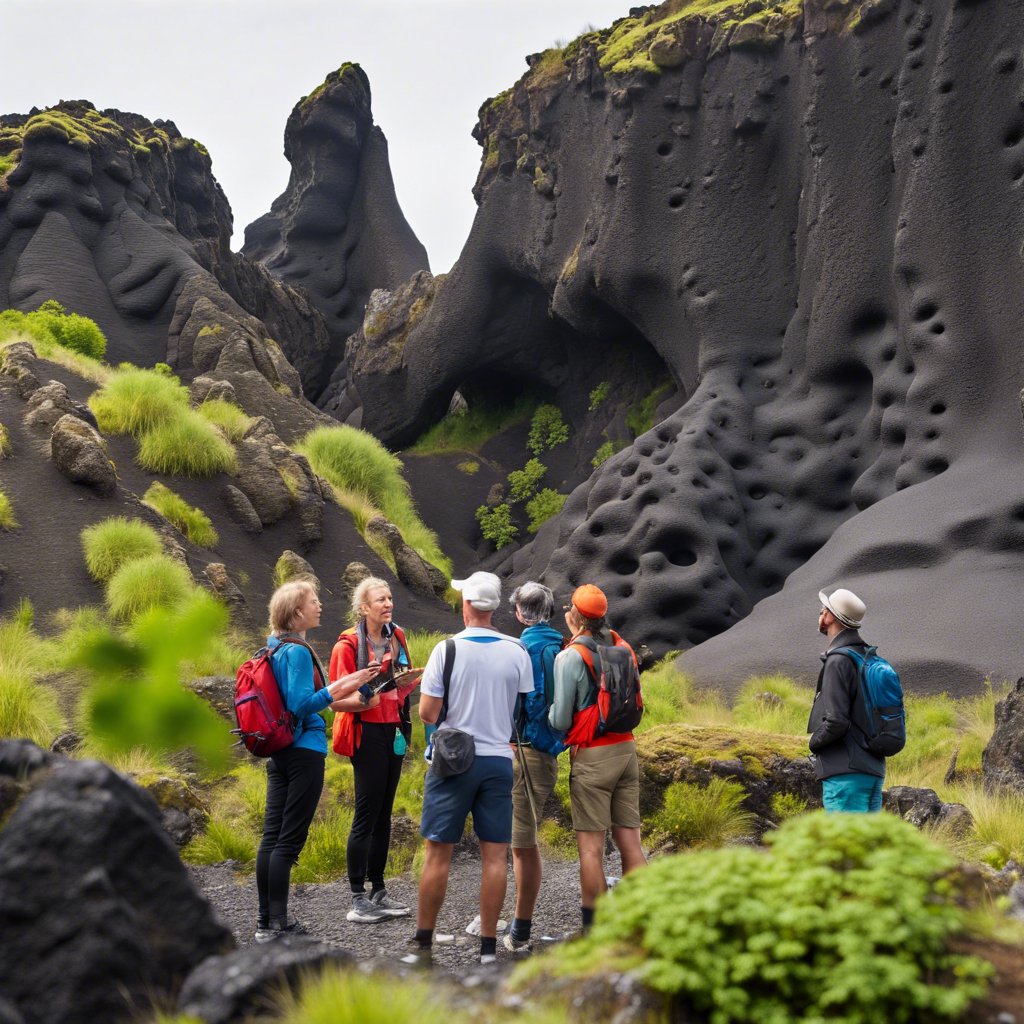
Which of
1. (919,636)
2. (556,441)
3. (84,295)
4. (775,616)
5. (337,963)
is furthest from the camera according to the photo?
(556,441)

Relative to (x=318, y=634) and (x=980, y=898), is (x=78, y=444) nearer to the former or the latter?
(x=318, y=634)

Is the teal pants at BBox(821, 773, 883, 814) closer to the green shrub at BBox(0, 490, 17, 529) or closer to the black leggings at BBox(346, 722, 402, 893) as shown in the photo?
the black leggings at BBox(346, 722, 402, 893)

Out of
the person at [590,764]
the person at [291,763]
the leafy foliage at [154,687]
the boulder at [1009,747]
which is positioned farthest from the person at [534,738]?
the leafy foliage at [154,687]

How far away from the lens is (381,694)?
6.08 metres

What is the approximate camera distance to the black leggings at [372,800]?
6.14 meters

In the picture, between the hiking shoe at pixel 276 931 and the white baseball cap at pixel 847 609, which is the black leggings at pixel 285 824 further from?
the white baseball cap at pixel 847 609

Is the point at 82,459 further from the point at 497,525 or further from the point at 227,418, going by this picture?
the point at 497,525

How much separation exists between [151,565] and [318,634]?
280cm

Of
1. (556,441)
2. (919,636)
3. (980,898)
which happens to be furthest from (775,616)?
(556,441)

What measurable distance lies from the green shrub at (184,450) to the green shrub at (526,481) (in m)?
15.1

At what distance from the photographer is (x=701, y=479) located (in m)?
21.1

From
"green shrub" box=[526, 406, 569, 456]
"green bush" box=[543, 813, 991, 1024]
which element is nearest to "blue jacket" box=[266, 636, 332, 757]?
"green bush" box=[543, 813, 991, 1024]

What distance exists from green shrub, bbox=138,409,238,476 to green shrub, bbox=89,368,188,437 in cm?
18

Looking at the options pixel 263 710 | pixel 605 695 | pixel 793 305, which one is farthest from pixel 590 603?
pixel 793 305
